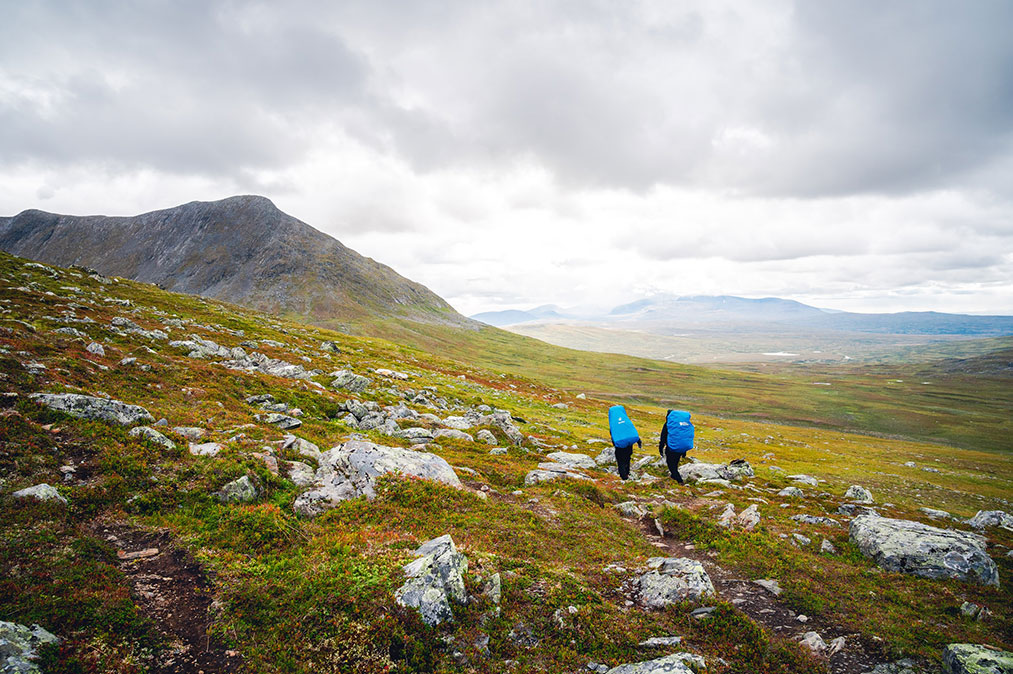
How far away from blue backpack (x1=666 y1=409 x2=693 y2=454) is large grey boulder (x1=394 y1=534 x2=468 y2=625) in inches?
580

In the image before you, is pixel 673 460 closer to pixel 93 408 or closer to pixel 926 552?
pixel 926 552

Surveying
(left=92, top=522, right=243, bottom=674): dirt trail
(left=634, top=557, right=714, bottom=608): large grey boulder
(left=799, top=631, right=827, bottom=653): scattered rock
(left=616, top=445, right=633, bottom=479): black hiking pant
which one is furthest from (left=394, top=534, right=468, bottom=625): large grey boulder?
(left=616, top=445, right=633, bottom=479): black hiking pant

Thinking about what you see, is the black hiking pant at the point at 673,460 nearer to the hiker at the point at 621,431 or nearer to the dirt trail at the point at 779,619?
the hiker at the point at 621,431

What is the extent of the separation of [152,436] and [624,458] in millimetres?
21984

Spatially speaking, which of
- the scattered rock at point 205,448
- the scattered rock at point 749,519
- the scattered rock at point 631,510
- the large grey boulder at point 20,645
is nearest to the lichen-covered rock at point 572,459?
the scattered rock at point 631,510

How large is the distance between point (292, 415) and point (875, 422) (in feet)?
543

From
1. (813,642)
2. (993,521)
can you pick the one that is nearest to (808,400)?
(993,521)

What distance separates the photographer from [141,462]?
13398mm

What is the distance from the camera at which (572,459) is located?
2886 cm

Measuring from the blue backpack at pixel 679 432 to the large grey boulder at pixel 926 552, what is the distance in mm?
7503

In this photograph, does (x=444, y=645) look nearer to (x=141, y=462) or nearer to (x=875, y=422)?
(x=141, y=462)

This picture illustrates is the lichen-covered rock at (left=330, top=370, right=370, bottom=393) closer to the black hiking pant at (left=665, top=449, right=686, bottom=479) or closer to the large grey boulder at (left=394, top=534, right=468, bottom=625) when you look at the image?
the black hiking pant at (left=665, top=449, right=686, bottom=479)

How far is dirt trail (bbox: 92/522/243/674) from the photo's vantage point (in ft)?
25.3

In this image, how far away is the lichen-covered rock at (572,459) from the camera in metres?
27.8
